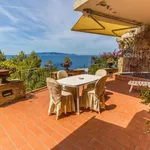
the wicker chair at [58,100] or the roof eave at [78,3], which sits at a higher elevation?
the roof eave at [78,3]

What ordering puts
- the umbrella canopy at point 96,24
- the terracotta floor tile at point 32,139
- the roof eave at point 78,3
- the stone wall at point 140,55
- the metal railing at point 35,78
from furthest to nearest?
1. the stone wall at point 140,55
2. the metal railing at point 35,78
3. the umbrella canopy at point 96,24
4. the roof eave at point 78,3
5. the terracotta floor tile at point 32,139

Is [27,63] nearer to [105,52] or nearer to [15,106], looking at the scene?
[105,52]

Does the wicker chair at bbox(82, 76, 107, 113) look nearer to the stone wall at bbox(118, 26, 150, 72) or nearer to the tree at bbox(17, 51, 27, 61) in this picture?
the stone wall at bbox(118, 26, 150, 72)

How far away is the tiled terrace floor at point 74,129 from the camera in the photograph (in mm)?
1959

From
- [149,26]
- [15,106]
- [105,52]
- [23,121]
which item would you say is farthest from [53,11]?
[23,121]

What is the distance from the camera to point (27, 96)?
13.6 ft

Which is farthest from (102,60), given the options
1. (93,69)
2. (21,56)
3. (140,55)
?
(21,56)

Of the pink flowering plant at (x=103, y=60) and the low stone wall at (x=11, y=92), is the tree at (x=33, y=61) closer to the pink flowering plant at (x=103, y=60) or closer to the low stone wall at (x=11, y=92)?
the pink flowering plant at (x=103, y=60)

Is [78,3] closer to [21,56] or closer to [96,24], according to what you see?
[96,24]

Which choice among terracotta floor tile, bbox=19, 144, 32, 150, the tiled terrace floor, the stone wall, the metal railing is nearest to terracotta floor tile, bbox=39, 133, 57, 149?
the tiled terrace floor

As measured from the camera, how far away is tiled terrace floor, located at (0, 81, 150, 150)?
196 cm

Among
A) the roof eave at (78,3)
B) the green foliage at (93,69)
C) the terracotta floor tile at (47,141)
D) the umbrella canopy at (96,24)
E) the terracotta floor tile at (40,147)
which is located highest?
the umbrella canopy at (96,24)

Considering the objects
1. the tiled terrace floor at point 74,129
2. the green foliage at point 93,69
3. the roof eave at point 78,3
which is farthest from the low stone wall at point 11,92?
the green foliage at point 93,69

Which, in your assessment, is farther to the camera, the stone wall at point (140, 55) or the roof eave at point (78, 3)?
the stone wall at point (140, 55)
